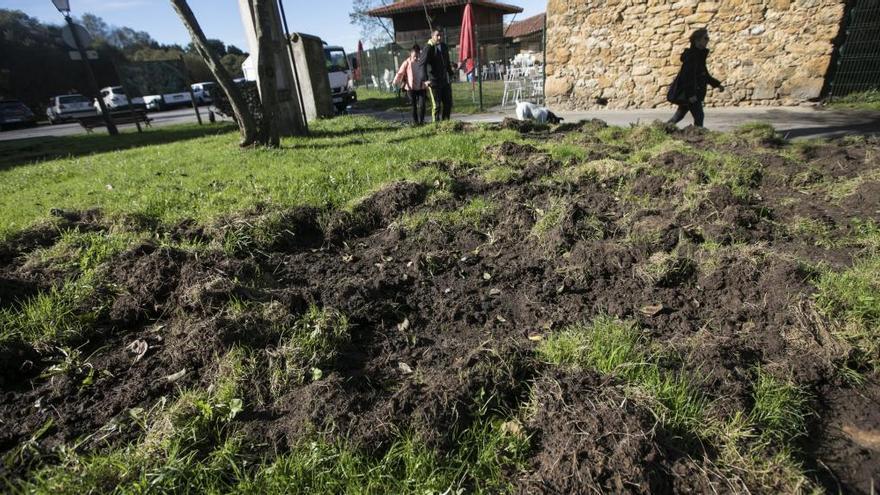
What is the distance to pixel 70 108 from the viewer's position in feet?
84.1

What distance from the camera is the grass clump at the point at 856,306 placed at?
2.17 meters

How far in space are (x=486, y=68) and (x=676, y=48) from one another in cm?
1446

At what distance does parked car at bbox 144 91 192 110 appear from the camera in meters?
31.1

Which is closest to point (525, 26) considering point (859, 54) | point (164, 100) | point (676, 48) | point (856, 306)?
point (164, 100)

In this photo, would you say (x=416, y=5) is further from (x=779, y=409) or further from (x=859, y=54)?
(x=779, y=409)

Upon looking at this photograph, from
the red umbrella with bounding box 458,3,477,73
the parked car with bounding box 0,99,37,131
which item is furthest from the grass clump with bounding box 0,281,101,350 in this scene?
the parked car with bounding box 0,99,37,131

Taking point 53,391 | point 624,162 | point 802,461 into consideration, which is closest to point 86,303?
point 53,391

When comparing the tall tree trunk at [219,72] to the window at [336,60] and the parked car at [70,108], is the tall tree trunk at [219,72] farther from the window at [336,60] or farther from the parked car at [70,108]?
the parked car at [70,108]

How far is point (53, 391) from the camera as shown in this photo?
2193 mm

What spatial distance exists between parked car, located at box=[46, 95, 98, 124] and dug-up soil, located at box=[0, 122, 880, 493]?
2833 cm

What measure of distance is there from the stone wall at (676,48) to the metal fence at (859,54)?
409mm

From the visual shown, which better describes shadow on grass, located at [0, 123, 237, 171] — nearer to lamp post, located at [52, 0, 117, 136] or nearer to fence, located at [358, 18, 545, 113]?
lamp post, located at [52, 0, 117, 136]

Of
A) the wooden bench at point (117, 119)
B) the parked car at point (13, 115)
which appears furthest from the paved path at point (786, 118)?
the parked car at point (13, 115)

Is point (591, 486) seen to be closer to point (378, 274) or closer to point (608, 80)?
point (378, 274)
